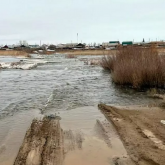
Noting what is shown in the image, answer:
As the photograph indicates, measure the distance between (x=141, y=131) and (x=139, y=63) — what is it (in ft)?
31.0

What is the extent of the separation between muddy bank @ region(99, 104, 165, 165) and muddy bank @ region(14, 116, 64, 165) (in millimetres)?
1736

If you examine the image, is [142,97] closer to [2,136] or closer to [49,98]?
[49,98]

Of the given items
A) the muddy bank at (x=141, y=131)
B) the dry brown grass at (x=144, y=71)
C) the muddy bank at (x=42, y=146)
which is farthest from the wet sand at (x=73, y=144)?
the dry brown grass at (x=144, y=71)

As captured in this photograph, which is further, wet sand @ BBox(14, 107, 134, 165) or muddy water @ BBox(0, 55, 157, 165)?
muddy water @ BBox(0, 55, 157, 165)

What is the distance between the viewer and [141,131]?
24.5 feet

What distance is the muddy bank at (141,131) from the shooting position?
5.80 meters

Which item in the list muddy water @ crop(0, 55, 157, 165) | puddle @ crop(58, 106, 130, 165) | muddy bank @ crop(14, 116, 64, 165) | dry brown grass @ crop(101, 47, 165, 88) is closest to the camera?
muddy bank @ crop(14, 116, 64, 165)

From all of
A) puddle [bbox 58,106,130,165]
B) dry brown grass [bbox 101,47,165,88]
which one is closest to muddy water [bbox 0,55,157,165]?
puddle [bbox 58,106,130,165]

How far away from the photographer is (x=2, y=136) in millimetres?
7703

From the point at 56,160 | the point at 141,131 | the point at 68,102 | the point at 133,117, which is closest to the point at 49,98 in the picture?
the point at 68,102

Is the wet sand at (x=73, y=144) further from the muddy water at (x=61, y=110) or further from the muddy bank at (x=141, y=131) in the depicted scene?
the muddy bank at (x=141, y=131)

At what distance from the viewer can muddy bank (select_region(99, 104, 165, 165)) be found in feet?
19.0

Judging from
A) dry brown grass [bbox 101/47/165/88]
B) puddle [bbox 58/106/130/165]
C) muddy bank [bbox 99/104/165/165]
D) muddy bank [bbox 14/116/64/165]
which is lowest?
puddle [bbox 58/106/130/165]

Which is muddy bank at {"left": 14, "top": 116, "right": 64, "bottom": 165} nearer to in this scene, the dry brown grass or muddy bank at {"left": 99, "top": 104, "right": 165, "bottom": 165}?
muddy bank at {"left": 99, "top": 104, "right": 165, "bottom": 165}
